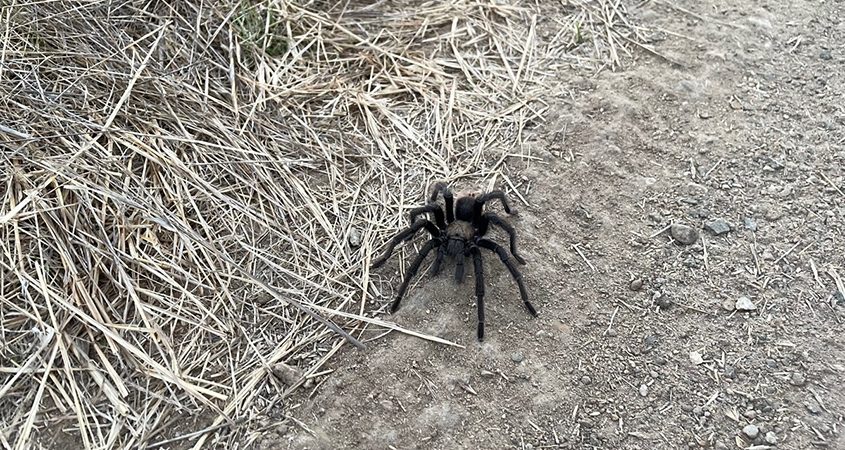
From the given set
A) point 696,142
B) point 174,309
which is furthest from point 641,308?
point 174,309

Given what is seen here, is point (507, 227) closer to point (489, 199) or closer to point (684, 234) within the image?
point (489, 199)

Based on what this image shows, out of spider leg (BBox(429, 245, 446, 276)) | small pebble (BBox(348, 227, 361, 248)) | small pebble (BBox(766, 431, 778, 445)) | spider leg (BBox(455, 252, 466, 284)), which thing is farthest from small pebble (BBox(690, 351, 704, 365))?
small pebble (BBox(348, 227, 361, 248))

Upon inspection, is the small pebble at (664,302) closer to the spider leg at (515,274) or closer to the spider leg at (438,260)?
the spider leg at (515,274)

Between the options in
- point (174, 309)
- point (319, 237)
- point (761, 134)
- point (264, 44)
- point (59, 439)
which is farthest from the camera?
point (264, 44)

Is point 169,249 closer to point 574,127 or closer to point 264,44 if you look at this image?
point 264,44

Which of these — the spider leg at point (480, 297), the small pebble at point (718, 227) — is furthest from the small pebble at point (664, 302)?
the spider leg at point (480, 297)

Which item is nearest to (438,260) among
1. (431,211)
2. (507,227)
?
(431,211)
